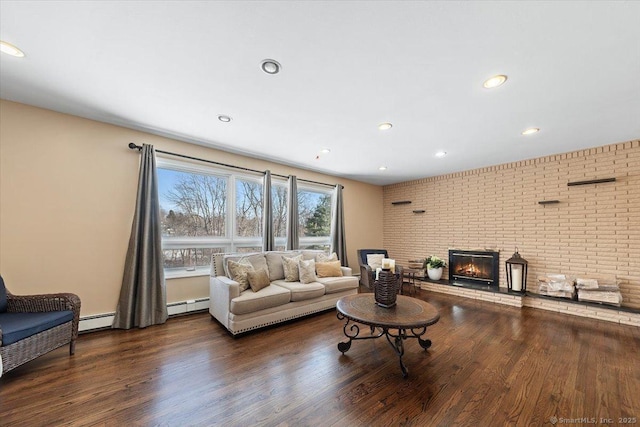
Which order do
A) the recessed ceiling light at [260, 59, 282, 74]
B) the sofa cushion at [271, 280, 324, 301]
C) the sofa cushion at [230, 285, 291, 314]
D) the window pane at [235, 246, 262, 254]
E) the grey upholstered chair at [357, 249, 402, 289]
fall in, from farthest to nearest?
1. the grey upholstered chair at [357, 249, 402, 289]
2. the window pane at [235, 246, 262, 254]
3. the sofa cushion at [271, 280, 324, 301]
4. the sofa cushion at [230, 285, 291, 314]
5. the recessed ceiling light at [260, 59, 282, 74]

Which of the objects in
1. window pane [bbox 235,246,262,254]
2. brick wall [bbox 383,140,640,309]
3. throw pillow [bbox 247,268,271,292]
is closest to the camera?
throw pillow [bbox 247,268,271,292]

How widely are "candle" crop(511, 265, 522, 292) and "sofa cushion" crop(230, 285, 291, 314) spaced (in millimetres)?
4086

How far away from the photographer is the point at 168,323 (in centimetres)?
319

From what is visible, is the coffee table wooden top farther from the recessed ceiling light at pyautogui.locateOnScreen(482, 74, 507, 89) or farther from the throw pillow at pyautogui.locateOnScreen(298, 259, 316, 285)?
the recessed ceiling light at pyautogui.locateOnScreen(482, 74, 507, 89)

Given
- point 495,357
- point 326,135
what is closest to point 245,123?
point 326,135

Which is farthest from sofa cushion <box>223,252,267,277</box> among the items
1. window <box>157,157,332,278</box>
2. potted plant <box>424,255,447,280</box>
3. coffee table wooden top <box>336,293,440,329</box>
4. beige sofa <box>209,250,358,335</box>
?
potted plant <box>424,255,447,280</box>

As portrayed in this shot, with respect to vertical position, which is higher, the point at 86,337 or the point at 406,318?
the point at 406,318

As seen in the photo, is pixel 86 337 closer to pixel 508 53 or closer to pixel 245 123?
pixel 245 123

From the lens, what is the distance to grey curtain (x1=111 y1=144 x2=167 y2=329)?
3.02 m

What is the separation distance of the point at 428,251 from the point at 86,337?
6.15m

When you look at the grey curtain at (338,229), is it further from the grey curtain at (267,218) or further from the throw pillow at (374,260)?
the grey curtain at (267,218)

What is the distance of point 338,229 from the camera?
5.45m

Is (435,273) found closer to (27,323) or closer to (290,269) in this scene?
(290,269)

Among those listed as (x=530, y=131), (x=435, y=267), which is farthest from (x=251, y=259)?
(x=530, y=131)
